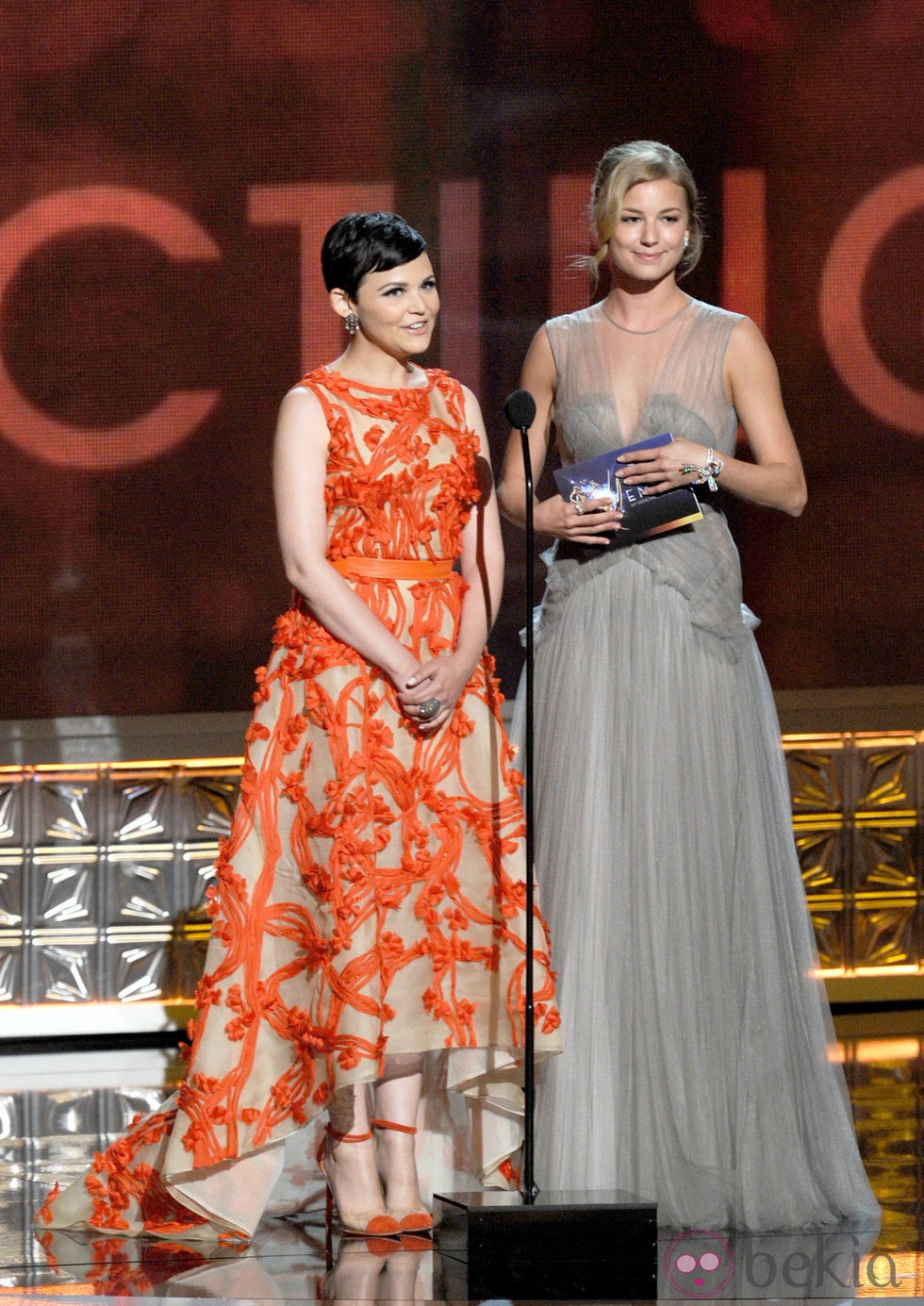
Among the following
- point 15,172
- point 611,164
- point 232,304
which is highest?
point 15,172

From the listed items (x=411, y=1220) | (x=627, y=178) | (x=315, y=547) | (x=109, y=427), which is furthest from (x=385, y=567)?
(x=109, y=427)

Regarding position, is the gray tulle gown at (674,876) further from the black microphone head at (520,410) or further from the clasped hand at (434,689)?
the black microphone head at (520,410)

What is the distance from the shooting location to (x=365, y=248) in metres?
3.62

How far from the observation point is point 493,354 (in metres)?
6.19

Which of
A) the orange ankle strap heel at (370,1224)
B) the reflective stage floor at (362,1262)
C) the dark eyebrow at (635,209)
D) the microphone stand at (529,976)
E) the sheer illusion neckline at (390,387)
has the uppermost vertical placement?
the dark eyebrow at (635,209)

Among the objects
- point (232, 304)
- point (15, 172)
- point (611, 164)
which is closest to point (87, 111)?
point (15, 172)

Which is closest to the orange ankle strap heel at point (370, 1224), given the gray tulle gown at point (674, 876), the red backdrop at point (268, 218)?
the gray tulle gown at point (674, 876)

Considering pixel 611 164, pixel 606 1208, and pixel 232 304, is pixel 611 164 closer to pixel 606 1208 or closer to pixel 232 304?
pixel 606 1208

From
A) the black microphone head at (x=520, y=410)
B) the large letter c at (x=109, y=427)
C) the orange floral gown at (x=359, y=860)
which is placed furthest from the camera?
the large letter c at (x=109, y=427)

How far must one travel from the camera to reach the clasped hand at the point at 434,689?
3594 mm

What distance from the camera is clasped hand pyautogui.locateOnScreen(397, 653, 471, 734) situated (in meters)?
3.59

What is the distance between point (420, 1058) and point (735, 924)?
2.19 ft

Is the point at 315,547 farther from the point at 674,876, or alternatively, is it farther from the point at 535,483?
the point at 674,876

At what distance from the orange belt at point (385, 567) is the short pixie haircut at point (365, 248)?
1.59 feet
